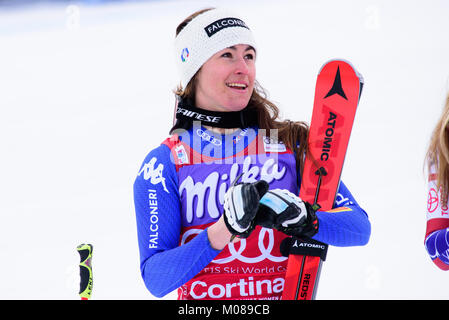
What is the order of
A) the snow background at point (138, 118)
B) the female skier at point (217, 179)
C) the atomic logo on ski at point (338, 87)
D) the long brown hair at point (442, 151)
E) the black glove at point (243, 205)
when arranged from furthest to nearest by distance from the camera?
the snow background at point (138, 118), the atomic logo on ski at point (338, 87), the long brown hair at point (442, 151), the female skier at point (217, 179), the black glove at point (243, 205)

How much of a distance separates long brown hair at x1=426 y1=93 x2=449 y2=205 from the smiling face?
0.65 m

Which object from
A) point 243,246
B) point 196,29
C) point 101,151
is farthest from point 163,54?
point 243,246

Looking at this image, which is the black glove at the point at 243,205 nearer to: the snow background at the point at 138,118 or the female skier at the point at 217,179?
the female skier at the point at 217,179

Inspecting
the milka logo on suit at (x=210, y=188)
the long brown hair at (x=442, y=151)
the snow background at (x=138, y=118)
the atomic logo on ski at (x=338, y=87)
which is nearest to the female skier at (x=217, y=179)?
the milka logo on suit at (x=210, y=188)

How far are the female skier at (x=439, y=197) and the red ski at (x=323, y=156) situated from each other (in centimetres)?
30

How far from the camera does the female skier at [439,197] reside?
1.72m

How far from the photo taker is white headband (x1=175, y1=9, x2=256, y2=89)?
1.80 metres

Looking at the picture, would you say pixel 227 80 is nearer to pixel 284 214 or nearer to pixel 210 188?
pixel 210 188

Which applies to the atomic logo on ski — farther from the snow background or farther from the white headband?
the snow background

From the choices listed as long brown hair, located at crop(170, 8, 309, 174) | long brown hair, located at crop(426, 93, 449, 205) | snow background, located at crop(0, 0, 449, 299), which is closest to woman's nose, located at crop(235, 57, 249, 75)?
long brown hair, located at crop(170, 8, 309, 174)

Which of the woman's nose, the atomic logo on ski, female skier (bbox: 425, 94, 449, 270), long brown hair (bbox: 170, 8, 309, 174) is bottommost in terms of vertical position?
female skier (bbox: 425, 94, 449, 270)

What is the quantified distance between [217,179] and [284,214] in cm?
34

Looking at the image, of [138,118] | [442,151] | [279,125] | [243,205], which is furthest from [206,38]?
[138,118]
